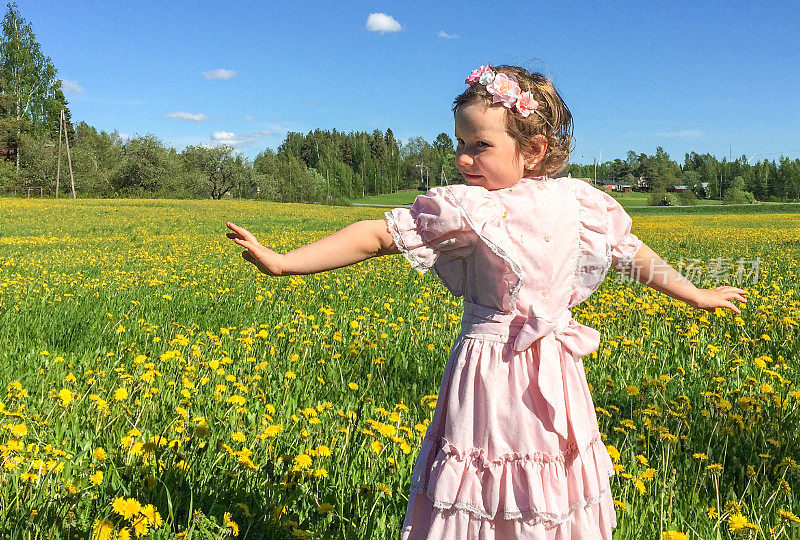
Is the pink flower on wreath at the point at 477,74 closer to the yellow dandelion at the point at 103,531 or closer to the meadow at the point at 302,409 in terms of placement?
the meadow at the point at 302,409

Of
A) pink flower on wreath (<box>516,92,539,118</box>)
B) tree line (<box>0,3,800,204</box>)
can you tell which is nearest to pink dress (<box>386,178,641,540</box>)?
pink flower on wreath (<box>516,92,539,118</box>)

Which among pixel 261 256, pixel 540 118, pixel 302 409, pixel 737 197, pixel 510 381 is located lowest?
pixel 302 409

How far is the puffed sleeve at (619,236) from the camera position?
2008 millimetres

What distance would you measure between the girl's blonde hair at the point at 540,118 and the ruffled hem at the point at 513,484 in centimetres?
88

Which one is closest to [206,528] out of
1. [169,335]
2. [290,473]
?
[290,473]

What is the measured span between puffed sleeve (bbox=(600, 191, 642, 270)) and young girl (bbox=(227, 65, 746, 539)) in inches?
0.4

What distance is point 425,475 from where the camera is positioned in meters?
1.84

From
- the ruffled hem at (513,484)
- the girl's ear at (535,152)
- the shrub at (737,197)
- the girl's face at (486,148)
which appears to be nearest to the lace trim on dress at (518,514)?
the ruffled hem at (513,484)

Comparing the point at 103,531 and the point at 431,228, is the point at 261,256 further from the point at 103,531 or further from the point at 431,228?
the point at 103,531

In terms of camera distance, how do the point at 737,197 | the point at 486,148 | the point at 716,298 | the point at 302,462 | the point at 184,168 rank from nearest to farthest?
the point at 486,148 < the point at 302,462 < the point at 716,298 < the point at 184,168 < the point at 737,197

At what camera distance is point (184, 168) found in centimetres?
6981

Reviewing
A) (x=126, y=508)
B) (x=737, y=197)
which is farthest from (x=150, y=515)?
(x=737, y=197)

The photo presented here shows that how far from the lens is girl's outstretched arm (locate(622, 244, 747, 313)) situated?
211 centimetres

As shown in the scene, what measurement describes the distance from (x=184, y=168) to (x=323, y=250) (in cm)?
7266
